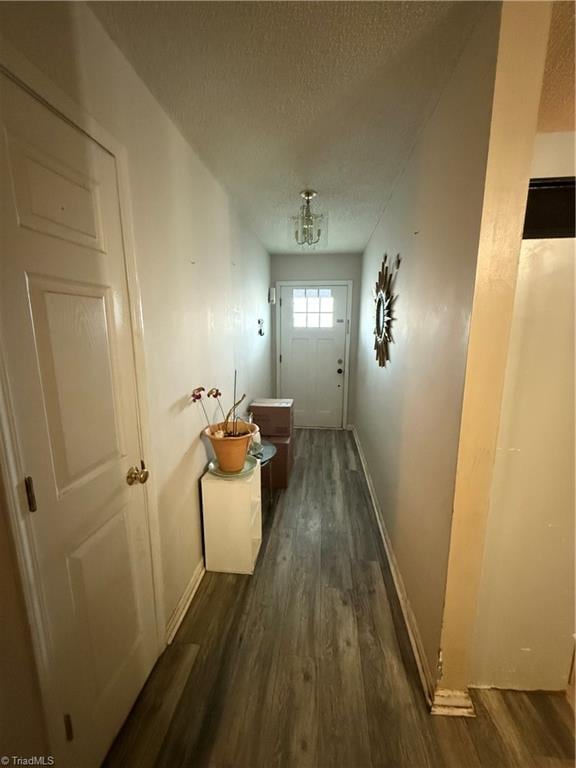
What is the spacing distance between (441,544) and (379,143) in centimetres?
196

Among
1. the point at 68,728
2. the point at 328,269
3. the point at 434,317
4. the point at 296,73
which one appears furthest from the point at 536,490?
the point at 328,269

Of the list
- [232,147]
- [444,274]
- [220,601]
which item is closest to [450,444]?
[444,274]

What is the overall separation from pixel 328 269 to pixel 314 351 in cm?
112

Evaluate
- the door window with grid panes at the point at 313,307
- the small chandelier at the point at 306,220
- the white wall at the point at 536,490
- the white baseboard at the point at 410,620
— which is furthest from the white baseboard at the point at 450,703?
the door window with grid panes at the point at 313,307

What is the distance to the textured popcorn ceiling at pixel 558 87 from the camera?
1014mm

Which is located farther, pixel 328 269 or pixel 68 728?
pixel 328 269

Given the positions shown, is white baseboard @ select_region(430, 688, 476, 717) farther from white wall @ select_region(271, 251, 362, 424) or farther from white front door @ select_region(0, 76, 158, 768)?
white wall @ select_region(271, 251, 362, 424)

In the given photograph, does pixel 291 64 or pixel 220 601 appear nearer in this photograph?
pixel 291 64

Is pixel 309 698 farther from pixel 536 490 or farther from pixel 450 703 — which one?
pixel 536 490

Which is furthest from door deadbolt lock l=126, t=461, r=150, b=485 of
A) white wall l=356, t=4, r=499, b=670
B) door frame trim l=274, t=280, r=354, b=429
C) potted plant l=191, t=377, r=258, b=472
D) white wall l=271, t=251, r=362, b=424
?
white wall l=271, t=251, r=362, b=424

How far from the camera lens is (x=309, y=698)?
129cm

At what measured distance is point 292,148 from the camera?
172 centimetres

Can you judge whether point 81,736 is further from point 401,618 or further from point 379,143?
point 379,143

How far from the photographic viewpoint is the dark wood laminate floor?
1.12 meters
